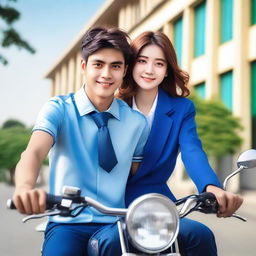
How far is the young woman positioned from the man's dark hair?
1.37 ft

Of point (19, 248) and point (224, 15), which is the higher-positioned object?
point (224, 15)

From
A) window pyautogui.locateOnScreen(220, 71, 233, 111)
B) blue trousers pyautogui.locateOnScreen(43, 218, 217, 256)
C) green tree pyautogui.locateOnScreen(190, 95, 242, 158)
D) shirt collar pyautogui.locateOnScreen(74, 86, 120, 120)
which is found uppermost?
window pyautogui.locateOnScreen(220, 71, 233, 111)

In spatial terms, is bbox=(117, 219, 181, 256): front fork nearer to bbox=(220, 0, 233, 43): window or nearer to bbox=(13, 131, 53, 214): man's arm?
bbox=(13, 131, 53, 214): man's arm

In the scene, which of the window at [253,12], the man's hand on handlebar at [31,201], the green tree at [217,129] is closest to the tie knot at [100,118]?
the man's hand on handlebar at [31,201]

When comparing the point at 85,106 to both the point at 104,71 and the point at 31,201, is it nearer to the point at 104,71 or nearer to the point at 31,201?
the point at 104,71

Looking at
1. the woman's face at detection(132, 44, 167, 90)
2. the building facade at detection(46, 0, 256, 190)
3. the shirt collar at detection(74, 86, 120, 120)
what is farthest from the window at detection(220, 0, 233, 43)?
the shirt collar at detection(74, 86, 120, 120)

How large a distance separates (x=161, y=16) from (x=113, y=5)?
986 cm

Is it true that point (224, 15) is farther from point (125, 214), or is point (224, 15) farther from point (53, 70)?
point (53, 70)

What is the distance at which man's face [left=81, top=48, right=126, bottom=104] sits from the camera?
260cm

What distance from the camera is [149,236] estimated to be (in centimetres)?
200

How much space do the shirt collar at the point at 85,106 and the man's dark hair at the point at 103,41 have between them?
0.53 feet

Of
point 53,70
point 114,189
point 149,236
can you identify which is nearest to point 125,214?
point 149,236

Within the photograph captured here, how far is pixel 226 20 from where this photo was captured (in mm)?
23891

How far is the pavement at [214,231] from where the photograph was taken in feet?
25.6
